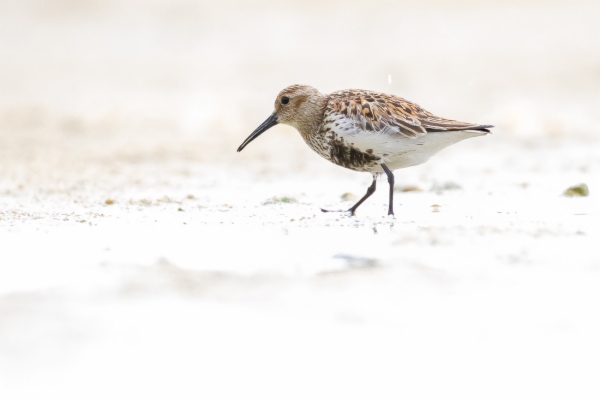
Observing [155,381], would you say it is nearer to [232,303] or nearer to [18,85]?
[232,303]

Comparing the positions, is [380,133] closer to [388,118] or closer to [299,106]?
[388,118]

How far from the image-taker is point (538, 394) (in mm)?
2680

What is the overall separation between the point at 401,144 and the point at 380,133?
0.17 meters

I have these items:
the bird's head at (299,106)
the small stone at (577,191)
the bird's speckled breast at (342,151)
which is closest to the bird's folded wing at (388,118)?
the bird's speckled breast at (342,151)

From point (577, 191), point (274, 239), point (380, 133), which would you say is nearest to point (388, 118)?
point (380, 133)

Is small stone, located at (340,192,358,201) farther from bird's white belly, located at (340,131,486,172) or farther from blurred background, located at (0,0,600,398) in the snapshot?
bird's white belly, located at (340,131,486,172)

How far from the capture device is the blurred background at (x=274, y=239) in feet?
9.45

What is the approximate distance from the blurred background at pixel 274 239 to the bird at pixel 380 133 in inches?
14.6

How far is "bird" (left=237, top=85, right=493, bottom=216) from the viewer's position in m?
5.87

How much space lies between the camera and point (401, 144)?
591 centimetres

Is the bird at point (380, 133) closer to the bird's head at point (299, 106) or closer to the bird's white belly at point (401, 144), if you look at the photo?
the bird's white belly at point (401, 144)

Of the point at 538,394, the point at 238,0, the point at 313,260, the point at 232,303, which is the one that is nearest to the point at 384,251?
the point at 313,260

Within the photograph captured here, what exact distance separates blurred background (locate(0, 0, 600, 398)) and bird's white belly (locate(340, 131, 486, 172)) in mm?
346

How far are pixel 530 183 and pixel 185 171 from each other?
3.08 m
